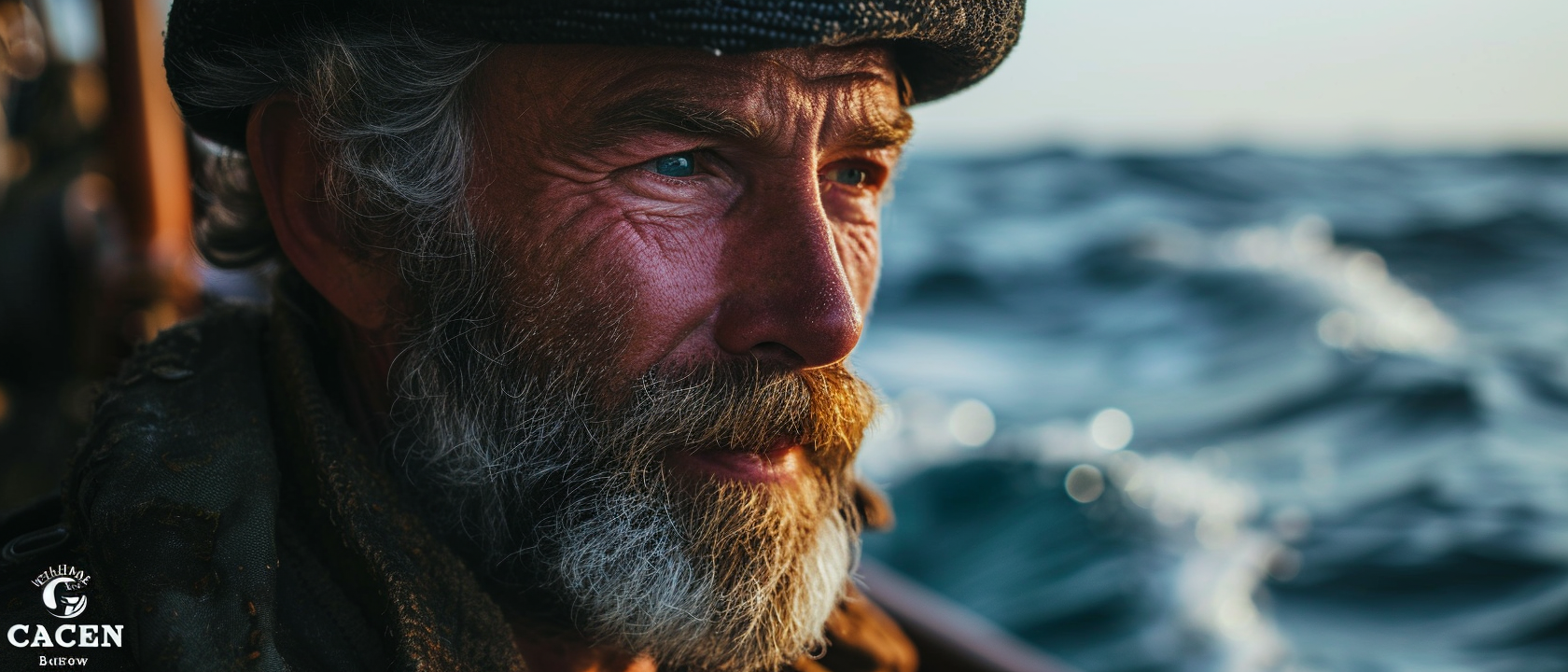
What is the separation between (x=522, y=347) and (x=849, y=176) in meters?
0.52

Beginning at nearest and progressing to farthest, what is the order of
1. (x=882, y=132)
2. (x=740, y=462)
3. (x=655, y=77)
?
1. (x=655, y=77)
2. (x=740, y=462)
3. (x=882, y=132)

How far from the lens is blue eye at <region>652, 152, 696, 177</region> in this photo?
1208mm

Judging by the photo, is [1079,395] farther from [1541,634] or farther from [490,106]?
[490,106]

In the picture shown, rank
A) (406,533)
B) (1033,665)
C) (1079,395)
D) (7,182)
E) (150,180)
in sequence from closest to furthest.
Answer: (406,533), (1033,665), (150,180), (7,182), (1079,395)

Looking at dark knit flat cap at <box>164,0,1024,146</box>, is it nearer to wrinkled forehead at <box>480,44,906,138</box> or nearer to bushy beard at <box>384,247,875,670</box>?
wrinkled forehead at <box>480,44,906,138</box>

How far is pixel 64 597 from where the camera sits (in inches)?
42.9

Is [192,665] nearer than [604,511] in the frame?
Yes

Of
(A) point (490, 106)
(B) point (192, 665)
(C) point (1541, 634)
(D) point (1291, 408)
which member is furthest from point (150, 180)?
(D) point (1291, 408)

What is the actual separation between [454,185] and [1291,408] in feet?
16.5

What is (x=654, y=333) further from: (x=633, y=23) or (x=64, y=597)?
(x=64, y=597)

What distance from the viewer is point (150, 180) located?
10.6ft

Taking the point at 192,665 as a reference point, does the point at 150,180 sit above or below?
above

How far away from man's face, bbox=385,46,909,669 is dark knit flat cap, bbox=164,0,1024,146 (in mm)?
85
